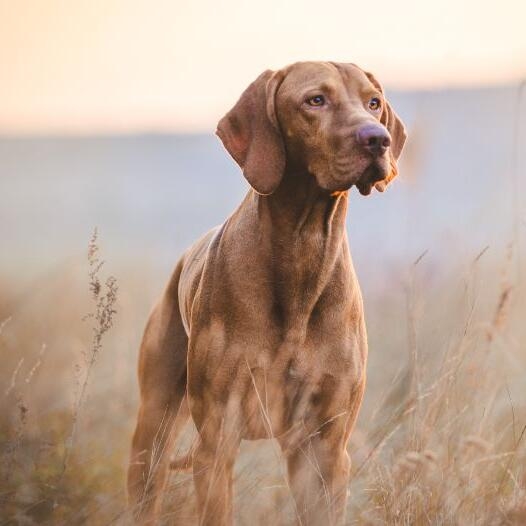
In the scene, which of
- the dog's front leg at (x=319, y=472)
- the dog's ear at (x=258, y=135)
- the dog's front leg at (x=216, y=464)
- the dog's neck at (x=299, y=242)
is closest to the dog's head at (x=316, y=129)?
the dog's ear at (x=258, y=135)

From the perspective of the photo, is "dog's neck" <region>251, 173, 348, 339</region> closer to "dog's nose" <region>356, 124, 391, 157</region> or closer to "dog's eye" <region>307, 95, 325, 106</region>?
"dog's eye" <region>307, 95, 325, 106</region>

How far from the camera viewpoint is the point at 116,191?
13.4m

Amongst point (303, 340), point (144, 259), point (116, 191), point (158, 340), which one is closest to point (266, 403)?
point (303, 340)

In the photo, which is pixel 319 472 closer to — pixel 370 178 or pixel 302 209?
pixel 302 209

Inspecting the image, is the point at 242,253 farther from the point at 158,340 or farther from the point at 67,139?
the point at 67,139

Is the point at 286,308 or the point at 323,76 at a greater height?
the point at 323,76

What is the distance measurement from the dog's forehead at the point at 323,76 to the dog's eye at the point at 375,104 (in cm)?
6

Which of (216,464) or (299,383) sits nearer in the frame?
(216,464)

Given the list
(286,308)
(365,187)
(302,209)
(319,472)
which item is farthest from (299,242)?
(319,472)

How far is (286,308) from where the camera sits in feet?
15.2

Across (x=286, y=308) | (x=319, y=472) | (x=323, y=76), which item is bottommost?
(x=319, y=472)

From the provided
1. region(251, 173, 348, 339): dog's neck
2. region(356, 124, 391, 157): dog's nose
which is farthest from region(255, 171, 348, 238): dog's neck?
region(356, 124, 391, 157): dog's nose

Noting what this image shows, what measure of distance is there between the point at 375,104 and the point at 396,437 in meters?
2.00

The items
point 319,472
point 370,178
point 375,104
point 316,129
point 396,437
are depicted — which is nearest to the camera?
point 370,178
